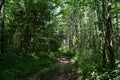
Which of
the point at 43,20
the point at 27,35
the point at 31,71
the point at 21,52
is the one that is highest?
the point at 43,20

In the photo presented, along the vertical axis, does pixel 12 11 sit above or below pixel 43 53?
above

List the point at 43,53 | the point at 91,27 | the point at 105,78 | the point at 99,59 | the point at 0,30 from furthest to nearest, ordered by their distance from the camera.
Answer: the point at 91,27 → the point at 43,53 → the point at 0,30 → the point at 99,59 → the point at 105,78

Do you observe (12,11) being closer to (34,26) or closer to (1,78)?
(34,26)

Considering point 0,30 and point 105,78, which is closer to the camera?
point 105,78

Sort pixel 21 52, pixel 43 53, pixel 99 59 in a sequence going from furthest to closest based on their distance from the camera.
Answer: pixel 43 53 < pixel 21 52 < pixel 99 59

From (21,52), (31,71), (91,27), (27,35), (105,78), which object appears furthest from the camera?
(91,27)

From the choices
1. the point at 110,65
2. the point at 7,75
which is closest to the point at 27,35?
A: the point at 7,75

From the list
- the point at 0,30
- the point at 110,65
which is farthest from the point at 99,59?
the point at 0,30

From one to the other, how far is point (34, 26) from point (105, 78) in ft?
39.8

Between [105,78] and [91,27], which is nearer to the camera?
[105,78]

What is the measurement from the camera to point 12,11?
19.3 m

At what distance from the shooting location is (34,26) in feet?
64.1

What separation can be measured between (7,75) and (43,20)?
910 cm

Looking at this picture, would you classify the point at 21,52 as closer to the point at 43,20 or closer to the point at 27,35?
the point at 27,35
